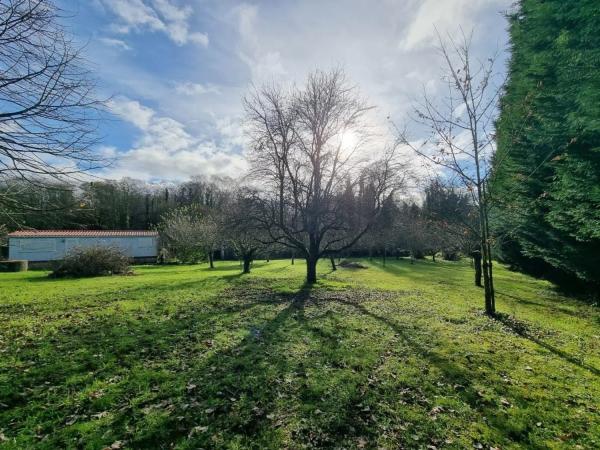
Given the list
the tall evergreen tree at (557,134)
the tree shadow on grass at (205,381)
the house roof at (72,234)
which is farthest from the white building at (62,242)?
the tall evergreen tree at (557,134)

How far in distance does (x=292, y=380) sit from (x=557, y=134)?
11207 millimetres

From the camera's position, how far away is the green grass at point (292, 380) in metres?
3.60

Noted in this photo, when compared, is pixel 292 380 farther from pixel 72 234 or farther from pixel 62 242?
pixel 72 234

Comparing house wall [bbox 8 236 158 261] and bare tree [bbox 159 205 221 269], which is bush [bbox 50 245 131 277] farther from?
house wall [bbox 8 236 158 261]

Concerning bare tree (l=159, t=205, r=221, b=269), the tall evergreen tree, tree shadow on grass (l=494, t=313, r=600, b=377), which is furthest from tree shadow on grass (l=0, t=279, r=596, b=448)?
bare tree (l=159, t=205, r=221, b=269)

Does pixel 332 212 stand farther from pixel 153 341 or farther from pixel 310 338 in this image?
pixel 153 341

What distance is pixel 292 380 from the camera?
4.93m

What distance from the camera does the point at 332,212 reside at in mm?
16406

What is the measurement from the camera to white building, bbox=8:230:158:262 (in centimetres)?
3362

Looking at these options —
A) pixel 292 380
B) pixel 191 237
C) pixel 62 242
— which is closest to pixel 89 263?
pixel 191 237

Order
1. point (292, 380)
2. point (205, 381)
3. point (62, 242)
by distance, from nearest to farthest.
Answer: point (205, 381) → point (292, 380) → point (62, 242)

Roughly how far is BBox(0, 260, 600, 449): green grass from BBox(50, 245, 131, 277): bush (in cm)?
1318

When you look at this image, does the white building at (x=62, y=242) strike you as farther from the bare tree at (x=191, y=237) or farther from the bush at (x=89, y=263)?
the bush at (x=89, y=263)

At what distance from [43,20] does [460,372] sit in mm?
8765
